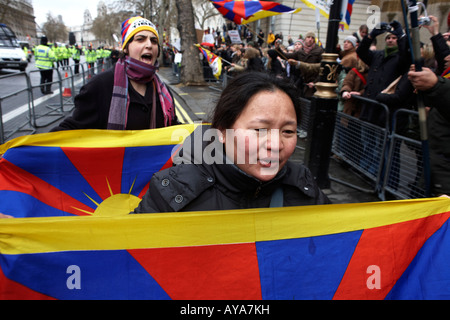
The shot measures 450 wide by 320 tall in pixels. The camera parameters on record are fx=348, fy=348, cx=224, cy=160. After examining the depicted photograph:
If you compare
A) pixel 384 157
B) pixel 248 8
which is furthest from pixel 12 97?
pixel 384 157

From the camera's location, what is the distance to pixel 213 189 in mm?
1523

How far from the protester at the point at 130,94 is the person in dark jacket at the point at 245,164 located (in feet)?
4.83

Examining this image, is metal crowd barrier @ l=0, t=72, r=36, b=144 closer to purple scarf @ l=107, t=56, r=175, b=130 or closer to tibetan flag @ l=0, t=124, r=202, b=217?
purple scarf @ l=107, t=56, r=175, b=130

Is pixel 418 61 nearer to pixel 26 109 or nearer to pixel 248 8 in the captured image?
pixel 248 8

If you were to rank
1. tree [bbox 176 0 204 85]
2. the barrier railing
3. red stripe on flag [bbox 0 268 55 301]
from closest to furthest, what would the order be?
1. red stripe on flag [bbox 0 268 55 301]
2. the barrier railing
3. tree [bbox 176 0 204 85]

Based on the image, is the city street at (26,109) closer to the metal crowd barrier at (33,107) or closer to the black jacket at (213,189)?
the metal crowd barrier at (33,107)

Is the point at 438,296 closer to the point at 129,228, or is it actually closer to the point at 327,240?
the point at 327,240

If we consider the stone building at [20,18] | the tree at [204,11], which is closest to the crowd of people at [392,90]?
the tree at [204,11]

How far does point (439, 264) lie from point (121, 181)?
79.8 inches

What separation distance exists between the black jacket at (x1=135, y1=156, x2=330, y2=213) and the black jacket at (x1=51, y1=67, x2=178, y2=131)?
1.50 meters

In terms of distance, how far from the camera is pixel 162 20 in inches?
1399

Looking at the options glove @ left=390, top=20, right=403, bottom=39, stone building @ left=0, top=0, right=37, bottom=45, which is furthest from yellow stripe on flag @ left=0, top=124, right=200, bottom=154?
stone building @ left=0, top=0, right=37, bottom=45

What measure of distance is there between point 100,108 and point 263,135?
1875 mm

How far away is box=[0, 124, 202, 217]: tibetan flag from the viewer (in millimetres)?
2270
